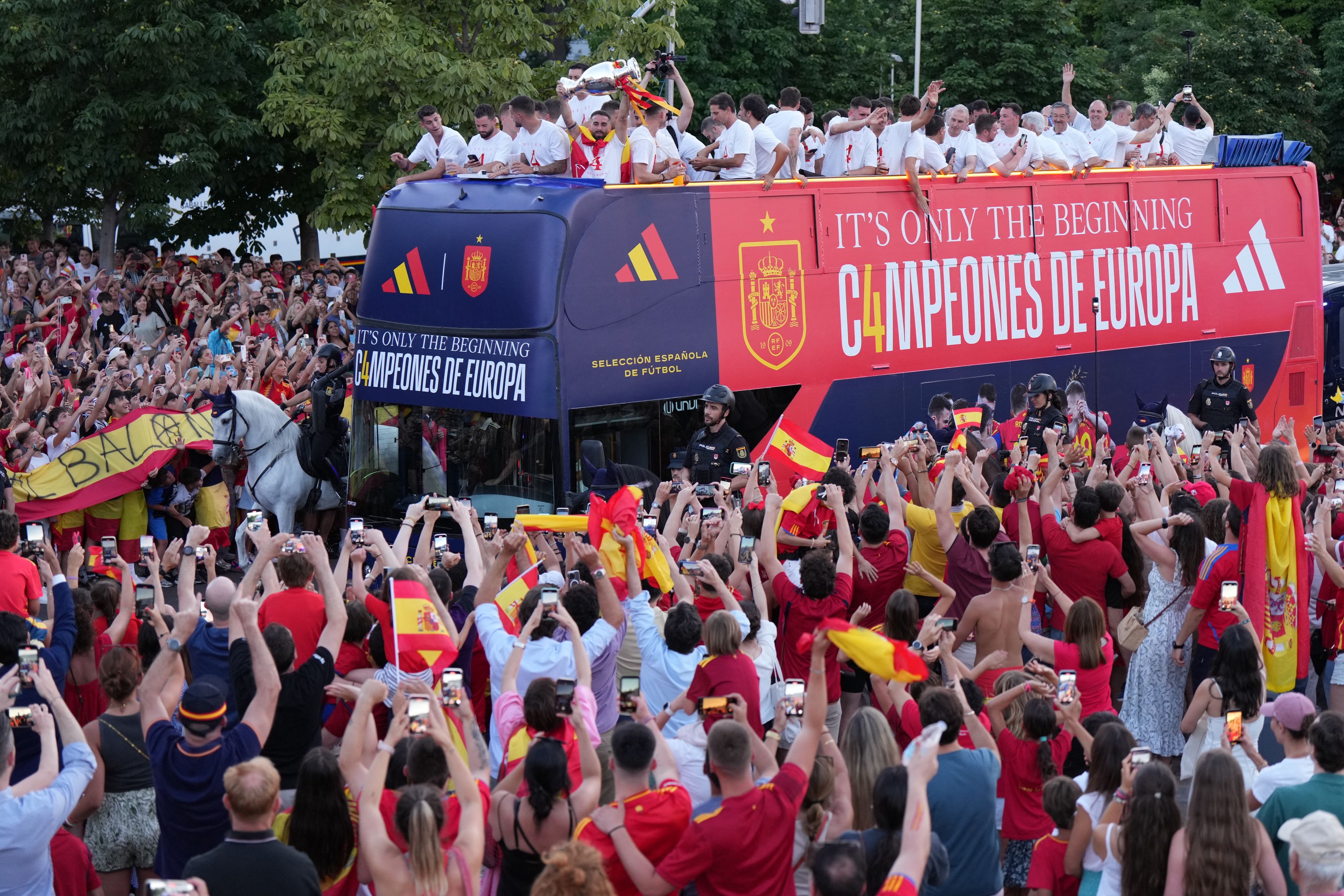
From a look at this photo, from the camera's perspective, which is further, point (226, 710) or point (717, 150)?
point (717, 150)

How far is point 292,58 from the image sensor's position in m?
21.7

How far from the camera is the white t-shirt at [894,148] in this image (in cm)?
1308

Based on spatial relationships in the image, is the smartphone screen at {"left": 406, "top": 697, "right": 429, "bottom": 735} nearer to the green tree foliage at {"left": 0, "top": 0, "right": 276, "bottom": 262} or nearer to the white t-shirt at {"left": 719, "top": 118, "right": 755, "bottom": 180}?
the white t-shirt at {"left": 719, "top": 118, "right": 755, "bottom": 180}

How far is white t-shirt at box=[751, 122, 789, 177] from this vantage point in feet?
39.5

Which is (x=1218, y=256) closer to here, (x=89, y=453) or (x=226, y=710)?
(x=89, y=453)

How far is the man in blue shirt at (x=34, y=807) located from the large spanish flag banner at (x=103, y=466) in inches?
279

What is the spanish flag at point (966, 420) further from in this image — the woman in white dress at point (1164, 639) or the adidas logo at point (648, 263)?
the woman in white dress at point (1164, 639)

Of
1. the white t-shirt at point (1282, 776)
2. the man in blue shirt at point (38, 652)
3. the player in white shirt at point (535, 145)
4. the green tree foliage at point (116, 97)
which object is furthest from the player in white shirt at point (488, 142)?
the green tree foliage at point (116, 97)

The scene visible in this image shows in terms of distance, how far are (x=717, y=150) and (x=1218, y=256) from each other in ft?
20.8

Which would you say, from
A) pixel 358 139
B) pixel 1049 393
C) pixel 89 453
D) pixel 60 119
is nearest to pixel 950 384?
pixel 1049 393

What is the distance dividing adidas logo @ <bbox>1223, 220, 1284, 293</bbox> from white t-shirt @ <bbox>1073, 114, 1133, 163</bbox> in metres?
1.75

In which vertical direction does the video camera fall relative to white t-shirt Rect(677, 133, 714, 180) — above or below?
above

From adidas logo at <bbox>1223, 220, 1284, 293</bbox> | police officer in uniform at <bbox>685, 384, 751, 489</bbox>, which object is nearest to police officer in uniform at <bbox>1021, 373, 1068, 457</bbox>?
police officer in uniform at <bbox>685, 384, 751, 489</bbox>

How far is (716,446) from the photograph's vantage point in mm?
10875
